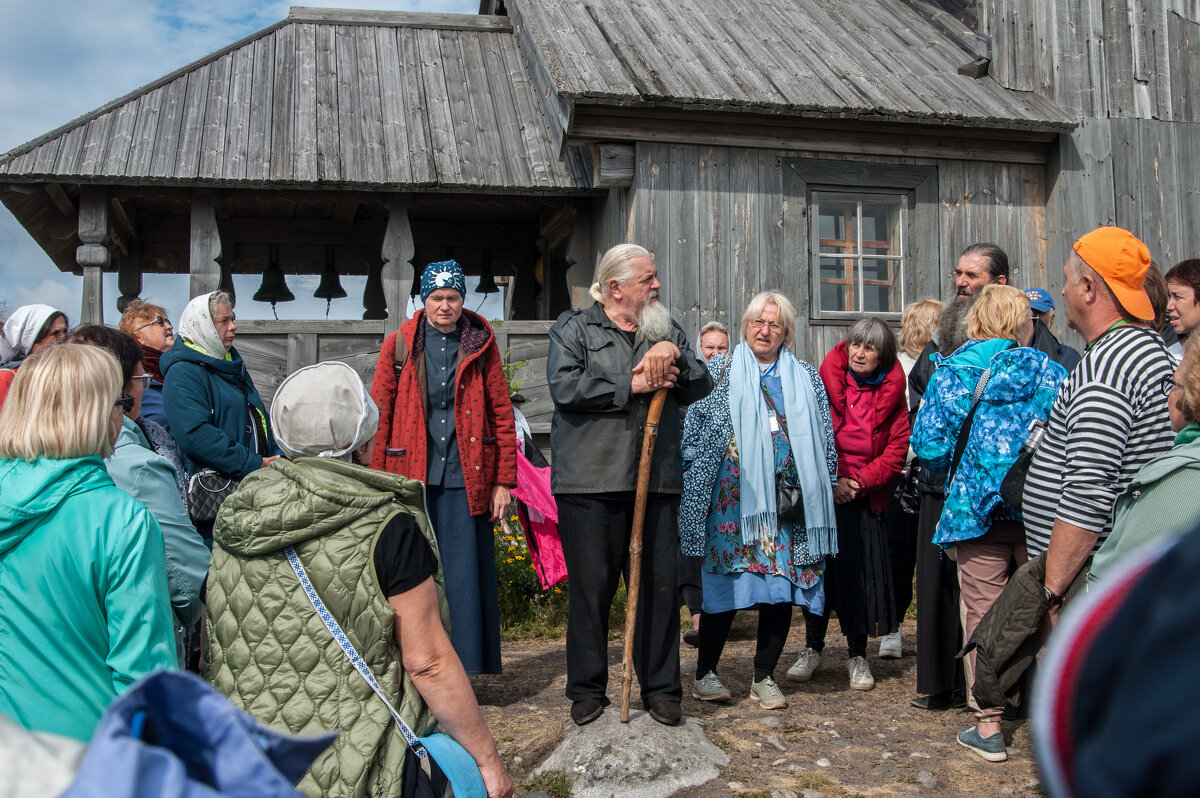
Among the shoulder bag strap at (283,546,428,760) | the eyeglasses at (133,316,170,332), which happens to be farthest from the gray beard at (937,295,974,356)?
the eyeglasses at (133,316,170,332)

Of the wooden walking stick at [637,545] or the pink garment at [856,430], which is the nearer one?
the wooden walking stick at [637,545]

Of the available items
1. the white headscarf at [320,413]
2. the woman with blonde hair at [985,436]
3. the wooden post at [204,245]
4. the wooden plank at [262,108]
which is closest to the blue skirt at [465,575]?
the woman with blonde hair at [985,436]

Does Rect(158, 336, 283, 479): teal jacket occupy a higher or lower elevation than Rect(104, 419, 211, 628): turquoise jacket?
higher

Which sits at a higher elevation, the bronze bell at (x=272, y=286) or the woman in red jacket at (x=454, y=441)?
the bronze bell at (x=272, y=286)

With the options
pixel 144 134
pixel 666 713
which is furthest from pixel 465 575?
pixel 144 134

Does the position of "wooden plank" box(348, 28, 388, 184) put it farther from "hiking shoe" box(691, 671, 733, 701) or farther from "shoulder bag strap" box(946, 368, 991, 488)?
"shoulder bag strap" box(946, 368, 991, 488)

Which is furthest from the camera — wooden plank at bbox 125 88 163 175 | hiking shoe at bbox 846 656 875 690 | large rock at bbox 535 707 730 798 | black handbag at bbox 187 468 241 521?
wooden plank at bbox 125 88 163 175

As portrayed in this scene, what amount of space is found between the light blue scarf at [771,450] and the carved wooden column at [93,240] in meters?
6.58

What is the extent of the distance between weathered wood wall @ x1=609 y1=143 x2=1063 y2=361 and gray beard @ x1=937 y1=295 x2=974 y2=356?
404 cm

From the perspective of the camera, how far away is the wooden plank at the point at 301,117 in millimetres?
8875

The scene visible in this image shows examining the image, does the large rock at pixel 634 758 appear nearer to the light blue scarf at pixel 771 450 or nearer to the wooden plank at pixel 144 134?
the light blue scarf at pixel 771 450

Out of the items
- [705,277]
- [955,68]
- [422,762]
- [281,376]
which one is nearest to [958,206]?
[955,68]

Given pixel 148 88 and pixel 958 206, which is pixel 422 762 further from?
pixel 148 88

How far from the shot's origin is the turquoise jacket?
2.81 m
